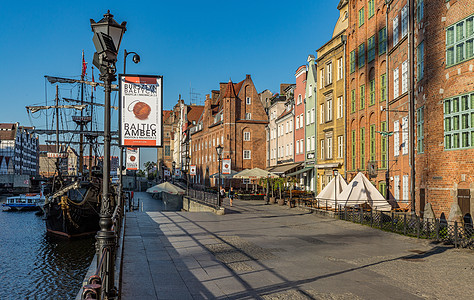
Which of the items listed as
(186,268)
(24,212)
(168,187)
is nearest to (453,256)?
(186,268)

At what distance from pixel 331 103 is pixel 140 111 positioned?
2940 centimetres

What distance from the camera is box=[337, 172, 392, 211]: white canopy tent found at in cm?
2342

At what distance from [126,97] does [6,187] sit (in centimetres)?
11541

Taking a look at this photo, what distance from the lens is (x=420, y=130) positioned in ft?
66.5

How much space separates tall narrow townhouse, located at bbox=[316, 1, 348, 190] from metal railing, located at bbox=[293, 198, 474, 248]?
10.9 meters

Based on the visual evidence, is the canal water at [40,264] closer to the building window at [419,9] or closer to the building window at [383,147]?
the building window at [383,147]

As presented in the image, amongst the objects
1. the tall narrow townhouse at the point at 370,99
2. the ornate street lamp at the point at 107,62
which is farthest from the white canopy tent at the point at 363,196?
the ornate street lamp at the point at 107,62

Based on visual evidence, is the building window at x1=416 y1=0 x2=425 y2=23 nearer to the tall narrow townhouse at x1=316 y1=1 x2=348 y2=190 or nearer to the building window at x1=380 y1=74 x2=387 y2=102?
the building window at x1=380 y1=74 x2=387 y2=102

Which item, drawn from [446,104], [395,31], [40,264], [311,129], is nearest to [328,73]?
[311,129]

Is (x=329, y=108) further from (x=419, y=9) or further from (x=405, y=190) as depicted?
(x=419, y=9)

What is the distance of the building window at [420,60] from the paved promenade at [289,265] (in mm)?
7421

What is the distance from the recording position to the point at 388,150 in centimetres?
2628

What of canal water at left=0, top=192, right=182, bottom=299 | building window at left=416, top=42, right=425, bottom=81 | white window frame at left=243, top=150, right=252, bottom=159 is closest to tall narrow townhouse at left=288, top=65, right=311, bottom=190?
white window frame at left=243, top=150, right=252, bottom=159

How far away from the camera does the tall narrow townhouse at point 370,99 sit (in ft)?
Result: 83.1
